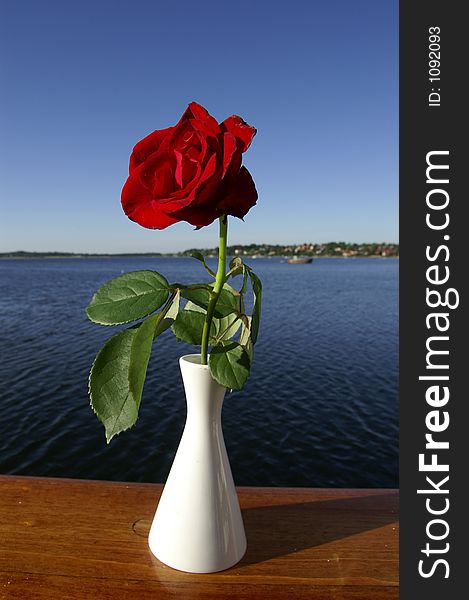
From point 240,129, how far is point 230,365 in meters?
0.33

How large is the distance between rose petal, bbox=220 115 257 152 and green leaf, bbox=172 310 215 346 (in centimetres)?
27

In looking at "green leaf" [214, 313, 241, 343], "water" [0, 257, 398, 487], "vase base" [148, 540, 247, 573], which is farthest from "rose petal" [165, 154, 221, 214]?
"water" [0, 257, 398, 487]

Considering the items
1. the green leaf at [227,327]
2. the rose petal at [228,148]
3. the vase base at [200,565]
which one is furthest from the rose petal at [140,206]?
the vase base at [200,565]

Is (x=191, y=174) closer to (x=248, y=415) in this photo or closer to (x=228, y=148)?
(x=228, y=148)

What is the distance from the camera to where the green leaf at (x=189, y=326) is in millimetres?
738

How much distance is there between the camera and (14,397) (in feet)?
23.9

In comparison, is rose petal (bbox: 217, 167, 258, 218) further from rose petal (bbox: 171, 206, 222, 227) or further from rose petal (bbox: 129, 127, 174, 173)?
rose petal (bbox: 129, 127, 174, 173)

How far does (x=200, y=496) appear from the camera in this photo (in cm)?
75

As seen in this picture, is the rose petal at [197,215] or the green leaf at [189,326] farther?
the green leaf at [189,326]

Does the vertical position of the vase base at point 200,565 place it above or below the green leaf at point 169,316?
below

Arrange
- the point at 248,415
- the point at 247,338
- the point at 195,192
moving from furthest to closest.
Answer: the point at 248,415 < the point at 247,338 < the point at 195,192

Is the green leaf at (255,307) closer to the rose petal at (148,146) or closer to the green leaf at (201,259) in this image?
the green leaf at (201,259)

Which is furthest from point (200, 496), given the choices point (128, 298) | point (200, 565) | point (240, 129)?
point (240, 129)

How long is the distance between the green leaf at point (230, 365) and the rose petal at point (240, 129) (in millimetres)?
283
